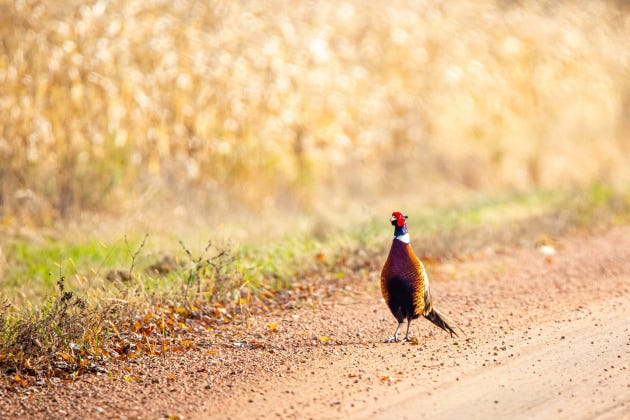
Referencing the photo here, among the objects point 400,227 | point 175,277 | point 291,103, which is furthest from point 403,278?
point 291,103

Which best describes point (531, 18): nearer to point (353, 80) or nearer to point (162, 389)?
point (353, 80)

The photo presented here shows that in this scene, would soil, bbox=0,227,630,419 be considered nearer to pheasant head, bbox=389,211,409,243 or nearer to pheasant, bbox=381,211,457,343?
pheasant, bbox=381,211,457,343

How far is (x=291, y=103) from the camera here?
1267 cm

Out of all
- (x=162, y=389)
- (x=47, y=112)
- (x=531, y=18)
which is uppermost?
(x=531, y=18)

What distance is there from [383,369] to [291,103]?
7989mm

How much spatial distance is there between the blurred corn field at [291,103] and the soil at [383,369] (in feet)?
13.8

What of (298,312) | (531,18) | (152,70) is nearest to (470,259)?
(298,312)

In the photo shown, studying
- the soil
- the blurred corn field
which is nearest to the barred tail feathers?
the soil

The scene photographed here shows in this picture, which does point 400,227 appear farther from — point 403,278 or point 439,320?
point 439,320

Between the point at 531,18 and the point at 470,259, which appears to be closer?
the point at 470,259

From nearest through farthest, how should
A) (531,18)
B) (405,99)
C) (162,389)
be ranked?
(162,389) < (405,99) < (531,18)

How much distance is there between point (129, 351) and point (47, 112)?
555cm

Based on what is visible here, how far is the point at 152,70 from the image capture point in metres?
11.4

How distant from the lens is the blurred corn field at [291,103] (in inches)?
406
